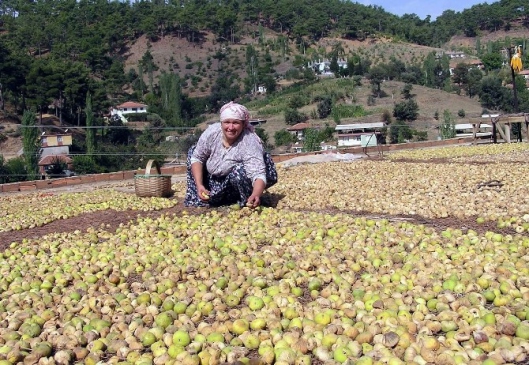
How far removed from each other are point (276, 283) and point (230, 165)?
248 cm

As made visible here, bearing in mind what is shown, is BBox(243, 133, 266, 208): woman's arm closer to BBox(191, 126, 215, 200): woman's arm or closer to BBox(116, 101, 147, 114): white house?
BBox(191, 126, 215, 200): woman's arm

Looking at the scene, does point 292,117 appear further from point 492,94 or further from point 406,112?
point 492,94

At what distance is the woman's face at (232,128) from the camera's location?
5.43 metres

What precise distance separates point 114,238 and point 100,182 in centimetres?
708

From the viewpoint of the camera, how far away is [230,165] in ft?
18.6

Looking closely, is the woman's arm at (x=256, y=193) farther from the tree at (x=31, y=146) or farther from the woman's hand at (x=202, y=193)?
Answer: the tree at (x=31, y=146)

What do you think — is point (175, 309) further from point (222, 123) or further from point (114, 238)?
point (222, 123)

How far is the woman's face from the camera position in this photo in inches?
214

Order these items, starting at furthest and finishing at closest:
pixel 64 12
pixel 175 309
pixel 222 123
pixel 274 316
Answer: pixel 64 12
pixel 222 123
pixel 175 309
pixel 274 316

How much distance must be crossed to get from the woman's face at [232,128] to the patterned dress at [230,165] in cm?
14

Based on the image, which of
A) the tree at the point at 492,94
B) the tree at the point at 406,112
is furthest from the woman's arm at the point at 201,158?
the tree at the point at 492,94

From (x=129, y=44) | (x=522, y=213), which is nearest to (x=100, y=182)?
(x=522, y=213)

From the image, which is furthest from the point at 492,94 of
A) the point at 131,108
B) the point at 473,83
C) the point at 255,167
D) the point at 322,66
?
the point at 255,167

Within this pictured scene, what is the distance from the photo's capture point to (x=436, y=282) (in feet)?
10.3
